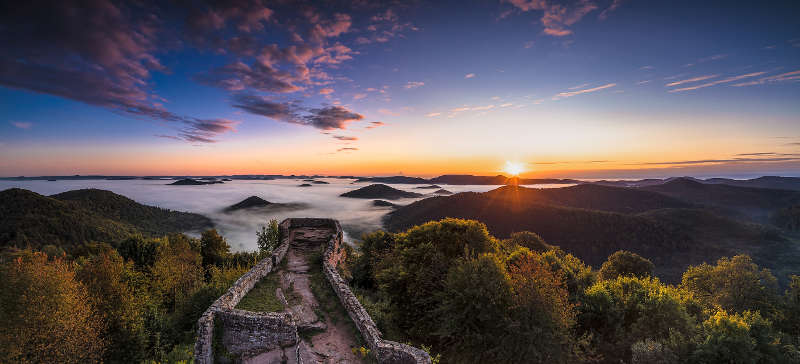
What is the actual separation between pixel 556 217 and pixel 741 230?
60.3 m

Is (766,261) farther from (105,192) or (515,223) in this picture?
(105,192)

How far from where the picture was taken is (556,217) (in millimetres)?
103125

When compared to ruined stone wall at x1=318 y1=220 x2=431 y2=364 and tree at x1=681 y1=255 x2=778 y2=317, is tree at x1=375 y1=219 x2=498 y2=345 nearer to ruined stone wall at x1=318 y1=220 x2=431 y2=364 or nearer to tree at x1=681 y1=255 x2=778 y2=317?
ruined stone wall at x1=318 y1=220 x2=431 y2=364

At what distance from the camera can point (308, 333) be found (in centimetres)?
1218

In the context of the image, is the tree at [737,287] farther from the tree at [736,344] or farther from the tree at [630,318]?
the tree at [736,344]

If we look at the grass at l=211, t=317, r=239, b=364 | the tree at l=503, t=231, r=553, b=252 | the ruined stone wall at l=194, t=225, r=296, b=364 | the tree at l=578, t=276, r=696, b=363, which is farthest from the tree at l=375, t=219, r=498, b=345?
the tree at l=503, t=231, r=553, b=252

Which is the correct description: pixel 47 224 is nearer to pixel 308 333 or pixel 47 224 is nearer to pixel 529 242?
pixel 308 333

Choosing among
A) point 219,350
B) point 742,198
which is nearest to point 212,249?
point 219,350

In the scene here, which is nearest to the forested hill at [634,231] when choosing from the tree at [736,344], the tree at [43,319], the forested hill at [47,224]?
the tree at [736,344]

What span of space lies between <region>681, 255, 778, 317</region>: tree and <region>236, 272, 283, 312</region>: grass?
35.9m

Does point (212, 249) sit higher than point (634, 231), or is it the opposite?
point (212, 249)

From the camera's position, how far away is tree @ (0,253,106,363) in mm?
13859

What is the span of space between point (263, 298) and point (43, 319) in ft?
36.2

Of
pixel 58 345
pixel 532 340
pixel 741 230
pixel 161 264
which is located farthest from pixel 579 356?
pixel 741 230
